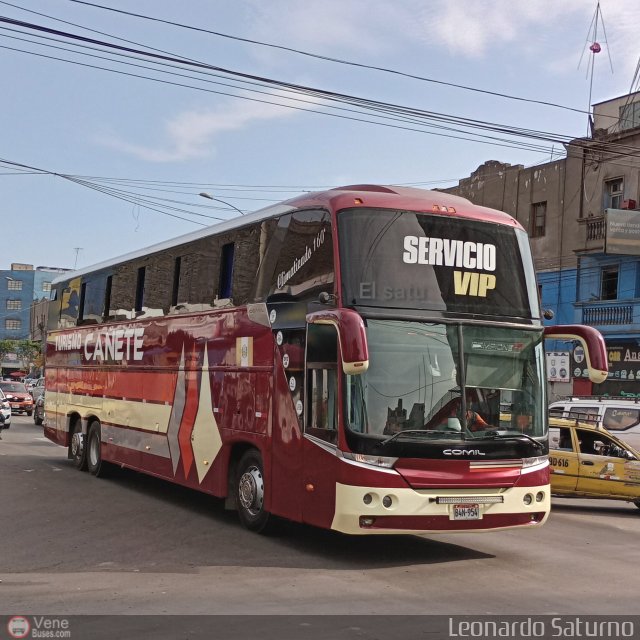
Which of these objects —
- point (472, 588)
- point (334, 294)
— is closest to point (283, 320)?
point (334, 294)

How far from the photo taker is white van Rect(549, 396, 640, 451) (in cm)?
1708

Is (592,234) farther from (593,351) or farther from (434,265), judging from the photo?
(434,265)

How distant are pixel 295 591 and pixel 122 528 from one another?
4.14 metres

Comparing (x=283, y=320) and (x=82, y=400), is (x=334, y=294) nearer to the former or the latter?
(x=283, y=320)

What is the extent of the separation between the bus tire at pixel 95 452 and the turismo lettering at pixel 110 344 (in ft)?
4.50

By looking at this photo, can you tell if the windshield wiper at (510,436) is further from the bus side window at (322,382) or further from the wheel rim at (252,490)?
the wheel rim at (252,490)

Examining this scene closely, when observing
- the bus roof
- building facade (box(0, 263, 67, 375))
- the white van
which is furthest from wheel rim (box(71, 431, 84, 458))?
building facade (box(0, 263, 67, 375))

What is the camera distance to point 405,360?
9.12 m

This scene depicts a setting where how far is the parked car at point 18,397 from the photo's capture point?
3916cm

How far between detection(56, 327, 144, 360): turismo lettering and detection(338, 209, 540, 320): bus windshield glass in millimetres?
6386

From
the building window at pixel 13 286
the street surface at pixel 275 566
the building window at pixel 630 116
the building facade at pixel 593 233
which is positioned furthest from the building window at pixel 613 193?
the building window at pixel 13 286

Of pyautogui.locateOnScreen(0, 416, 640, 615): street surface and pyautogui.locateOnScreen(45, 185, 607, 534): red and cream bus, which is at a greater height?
pyautogui.locateOnScreen(45, 185, 607, 534): red and cream bus
